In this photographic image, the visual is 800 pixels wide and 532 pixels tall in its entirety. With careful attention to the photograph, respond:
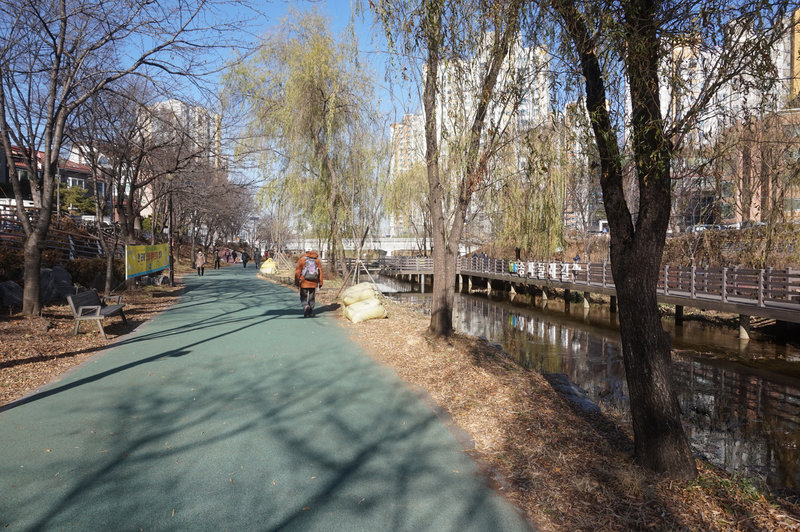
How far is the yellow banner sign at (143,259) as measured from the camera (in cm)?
1308

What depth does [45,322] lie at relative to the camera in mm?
9195

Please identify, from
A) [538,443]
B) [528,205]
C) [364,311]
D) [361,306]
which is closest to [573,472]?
[538,443]

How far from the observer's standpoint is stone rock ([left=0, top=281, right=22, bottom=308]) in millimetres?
10258

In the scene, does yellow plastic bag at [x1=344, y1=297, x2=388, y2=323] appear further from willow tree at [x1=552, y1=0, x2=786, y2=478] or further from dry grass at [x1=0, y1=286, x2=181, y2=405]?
willow tree at [x1=552, y1=0, x2=786, y2=478]

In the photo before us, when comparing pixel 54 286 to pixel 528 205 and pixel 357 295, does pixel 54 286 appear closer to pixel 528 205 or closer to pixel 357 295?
pixel 357 295

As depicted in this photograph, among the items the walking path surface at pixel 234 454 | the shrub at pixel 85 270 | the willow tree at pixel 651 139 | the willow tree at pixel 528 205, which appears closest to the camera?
the walking path surface at pixel 234 454

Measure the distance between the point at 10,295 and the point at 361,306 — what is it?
727 cm

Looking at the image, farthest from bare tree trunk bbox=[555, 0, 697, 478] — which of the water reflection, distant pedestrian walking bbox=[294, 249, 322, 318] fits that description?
distant pedestrian walking bbox=[294, 249, 322, 318]

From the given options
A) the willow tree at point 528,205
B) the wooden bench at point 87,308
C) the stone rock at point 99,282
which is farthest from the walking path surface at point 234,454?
the stone rock at point 99,282

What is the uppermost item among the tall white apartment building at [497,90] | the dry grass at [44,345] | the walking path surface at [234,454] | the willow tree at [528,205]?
the tall white apartment building at [497,90]

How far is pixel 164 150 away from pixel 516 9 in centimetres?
1620

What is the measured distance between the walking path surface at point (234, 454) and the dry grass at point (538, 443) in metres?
0.32

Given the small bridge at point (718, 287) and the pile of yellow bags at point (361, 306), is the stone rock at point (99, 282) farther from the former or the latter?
the small bridge at point (718, 287)

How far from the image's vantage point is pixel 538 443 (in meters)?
4.50
